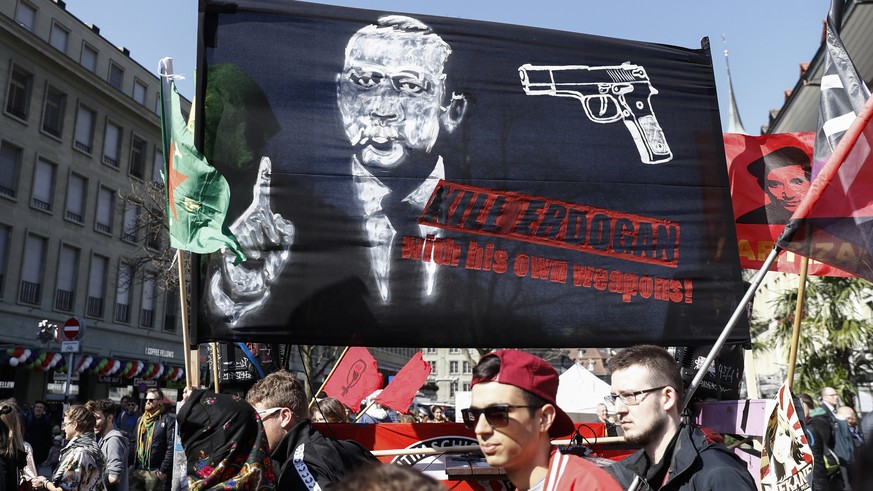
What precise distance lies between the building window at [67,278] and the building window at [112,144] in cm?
474

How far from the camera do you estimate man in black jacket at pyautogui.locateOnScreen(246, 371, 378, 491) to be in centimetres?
392

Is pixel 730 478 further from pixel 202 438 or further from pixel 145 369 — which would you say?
pixel 145 369

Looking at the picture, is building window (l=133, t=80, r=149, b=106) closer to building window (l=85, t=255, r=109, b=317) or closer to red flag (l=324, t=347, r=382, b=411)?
building window (l=85, t=255, r=109, b=317)

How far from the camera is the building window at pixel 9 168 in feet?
96.2

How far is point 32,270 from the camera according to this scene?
100ft

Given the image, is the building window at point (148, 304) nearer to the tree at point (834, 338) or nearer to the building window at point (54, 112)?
the building window at point (54, 112)

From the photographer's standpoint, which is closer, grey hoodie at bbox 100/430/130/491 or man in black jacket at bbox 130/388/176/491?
grey hoodie at bbox 100/430/130/491

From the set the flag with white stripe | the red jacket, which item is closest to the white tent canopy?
the flag with white stripe

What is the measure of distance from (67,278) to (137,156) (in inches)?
313

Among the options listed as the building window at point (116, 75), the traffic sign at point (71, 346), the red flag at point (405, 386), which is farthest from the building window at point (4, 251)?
the red flag at point (405, 386)

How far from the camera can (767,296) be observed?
44.4 metres

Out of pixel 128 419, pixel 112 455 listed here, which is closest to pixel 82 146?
pixel 128 419

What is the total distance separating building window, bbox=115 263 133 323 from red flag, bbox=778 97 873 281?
1372 inches

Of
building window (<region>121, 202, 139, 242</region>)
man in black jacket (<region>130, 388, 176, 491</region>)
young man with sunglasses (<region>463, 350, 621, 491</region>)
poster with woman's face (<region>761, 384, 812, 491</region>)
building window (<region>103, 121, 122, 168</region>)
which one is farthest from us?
building window (<region>121, 202, 139, 242</region>)
